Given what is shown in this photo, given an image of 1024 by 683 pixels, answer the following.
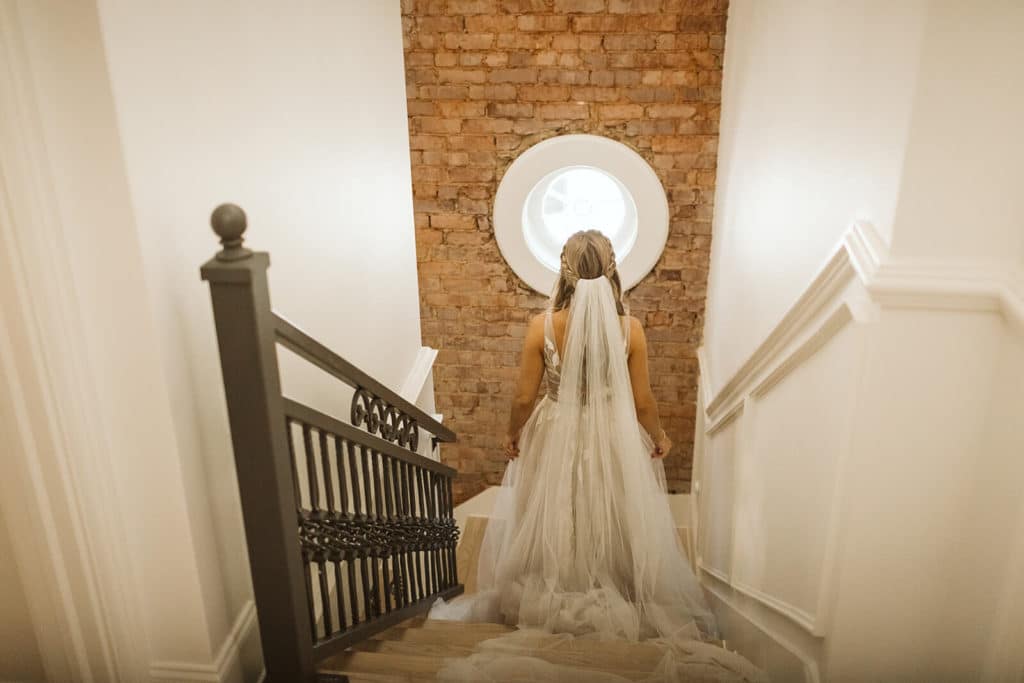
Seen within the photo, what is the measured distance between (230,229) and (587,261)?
1929mm

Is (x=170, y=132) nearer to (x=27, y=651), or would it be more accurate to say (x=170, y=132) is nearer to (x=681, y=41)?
(x=27, y=651)

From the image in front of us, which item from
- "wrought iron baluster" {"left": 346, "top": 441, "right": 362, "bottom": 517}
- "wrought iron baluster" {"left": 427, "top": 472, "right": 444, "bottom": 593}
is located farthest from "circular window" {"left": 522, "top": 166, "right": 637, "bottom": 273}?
"wrought iron baluster" {"left": 346, "top": 441, "right": 362, "bottom": 517}

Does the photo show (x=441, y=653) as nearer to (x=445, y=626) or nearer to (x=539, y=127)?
(x=445, y=626)

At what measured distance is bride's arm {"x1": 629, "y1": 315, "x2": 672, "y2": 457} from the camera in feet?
10.3

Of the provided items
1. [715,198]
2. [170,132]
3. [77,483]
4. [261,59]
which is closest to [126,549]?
[77,483]

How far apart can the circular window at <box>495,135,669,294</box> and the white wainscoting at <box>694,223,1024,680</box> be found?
2302 millimetres

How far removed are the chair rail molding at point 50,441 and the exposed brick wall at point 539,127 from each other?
3.51m

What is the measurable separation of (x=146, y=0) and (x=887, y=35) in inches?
59.1

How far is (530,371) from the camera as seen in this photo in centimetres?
325

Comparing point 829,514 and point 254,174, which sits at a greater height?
point 254,174

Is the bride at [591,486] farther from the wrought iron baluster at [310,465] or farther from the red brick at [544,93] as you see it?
the red brick at [544,93]

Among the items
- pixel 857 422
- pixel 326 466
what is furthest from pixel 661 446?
pixel 326 466

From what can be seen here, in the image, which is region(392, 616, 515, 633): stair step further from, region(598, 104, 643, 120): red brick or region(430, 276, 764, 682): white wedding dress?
region(598, 104, 643, 120): red brick

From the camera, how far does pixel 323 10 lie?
243cm
